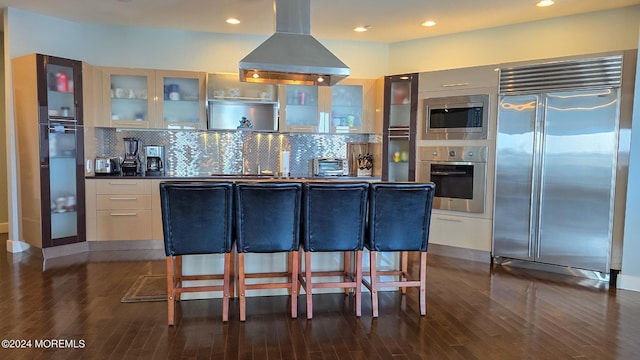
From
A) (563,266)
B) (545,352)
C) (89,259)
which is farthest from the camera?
(89,259)

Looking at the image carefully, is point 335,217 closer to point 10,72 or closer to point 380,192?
point 380,192

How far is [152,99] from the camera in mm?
5160

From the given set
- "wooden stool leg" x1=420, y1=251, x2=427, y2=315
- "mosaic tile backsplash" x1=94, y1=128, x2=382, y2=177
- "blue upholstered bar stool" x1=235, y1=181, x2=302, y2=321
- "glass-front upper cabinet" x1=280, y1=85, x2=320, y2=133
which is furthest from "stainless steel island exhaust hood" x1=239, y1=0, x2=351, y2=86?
"mosaic tile backsplash" x1=94, y1=128, x2=382, y2=177

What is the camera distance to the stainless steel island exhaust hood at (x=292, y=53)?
134 inches

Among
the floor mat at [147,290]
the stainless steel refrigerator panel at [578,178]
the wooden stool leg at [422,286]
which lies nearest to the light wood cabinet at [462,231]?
the stainless steel refrigerator panel at [578,178]

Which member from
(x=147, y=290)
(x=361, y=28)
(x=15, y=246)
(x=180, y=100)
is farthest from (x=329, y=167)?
(x=15, y=246)

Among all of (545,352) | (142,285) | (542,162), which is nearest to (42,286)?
(142,285)

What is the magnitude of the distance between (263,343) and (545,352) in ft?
5.83

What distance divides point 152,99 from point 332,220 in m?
3.33

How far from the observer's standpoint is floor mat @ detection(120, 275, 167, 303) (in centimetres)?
337

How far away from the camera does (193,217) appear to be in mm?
2861

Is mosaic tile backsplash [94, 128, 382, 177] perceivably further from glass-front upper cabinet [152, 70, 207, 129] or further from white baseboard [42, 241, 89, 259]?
white baseboard [42, 241, 89, 259]

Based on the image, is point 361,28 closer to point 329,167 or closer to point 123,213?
point 329,167

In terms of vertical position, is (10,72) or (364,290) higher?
(10,72)
